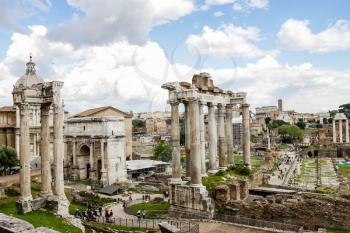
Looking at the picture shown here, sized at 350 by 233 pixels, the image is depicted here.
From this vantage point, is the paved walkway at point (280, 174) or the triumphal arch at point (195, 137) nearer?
the triumphal arch at point (195, 137)

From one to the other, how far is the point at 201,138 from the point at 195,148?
215 inches

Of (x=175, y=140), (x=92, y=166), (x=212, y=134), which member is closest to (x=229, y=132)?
(x=212, y=134)

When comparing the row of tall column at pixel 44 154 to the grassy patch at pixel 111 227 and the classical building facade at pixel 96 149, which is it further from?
the classical building facade at pixel 96 149

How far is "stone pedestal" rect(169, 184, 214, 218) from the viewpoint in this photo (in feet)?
81.1

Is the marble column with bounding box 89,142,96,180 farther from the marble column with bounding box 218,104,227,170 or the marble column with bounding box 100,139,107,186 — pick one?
the marble column with bounding box 218,104,227,170

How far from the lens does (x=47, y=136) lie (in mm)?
24031

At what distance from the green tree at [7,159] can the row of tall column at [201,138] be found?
102 ft

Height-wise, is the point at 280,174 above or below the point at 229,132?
below

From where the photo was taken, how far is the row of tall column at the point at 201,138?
25625 millimetres

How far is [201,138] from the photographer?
3091 centimetres

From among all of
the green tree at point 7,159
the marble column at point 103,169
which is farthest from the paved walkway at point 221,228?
the green tree at point 7,159

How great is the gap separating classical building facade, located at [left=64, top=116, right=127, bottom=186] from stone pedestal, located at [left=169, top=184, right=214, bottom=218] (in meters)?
26.4

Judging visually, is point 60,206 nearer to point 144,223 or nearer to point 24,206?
point 24,206

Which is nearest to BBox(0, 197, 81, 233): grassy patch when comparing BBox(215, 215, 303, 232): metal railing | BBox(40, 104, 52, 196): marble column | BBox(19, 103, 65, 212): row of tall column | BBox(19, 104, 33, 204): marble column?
BBox(19, 103, 65, 212): row of tall column
